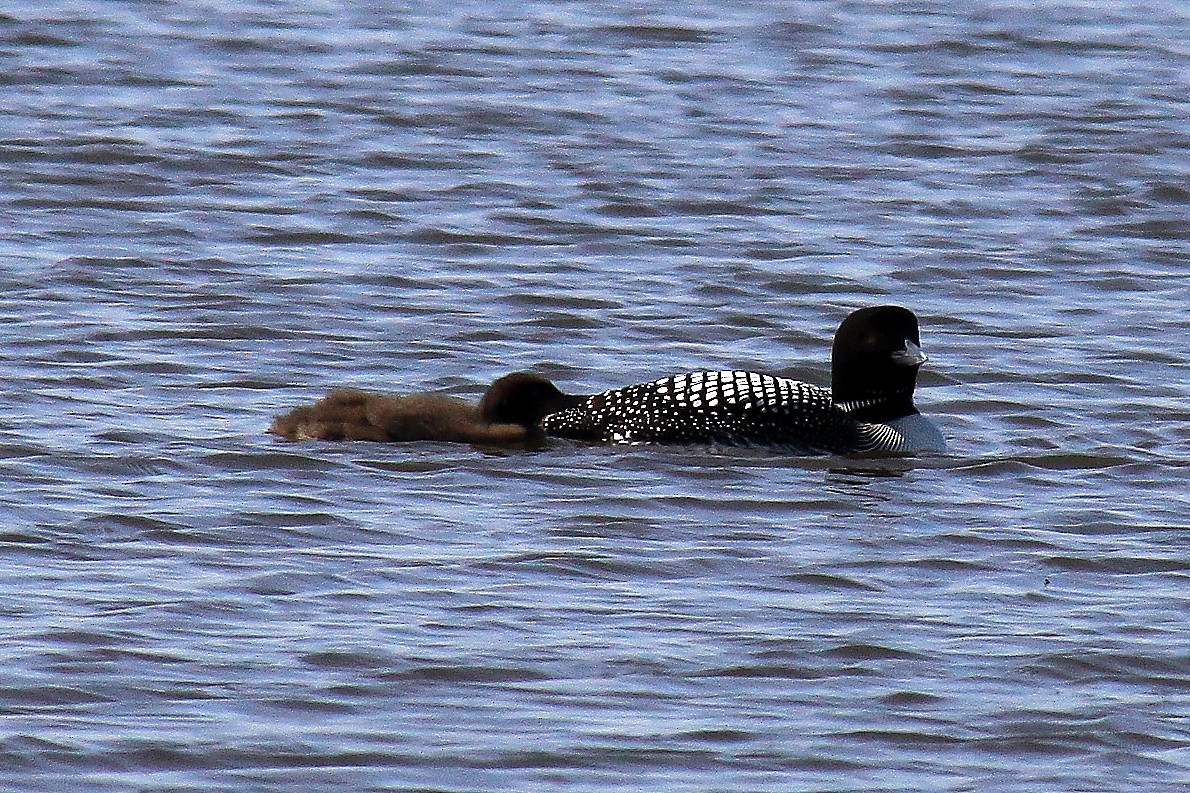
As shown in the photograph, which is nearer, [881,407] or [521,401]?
[521,401]

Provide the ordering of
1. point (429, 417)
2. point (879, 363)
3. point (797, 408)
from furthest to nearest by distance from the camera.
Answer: point (879, 363) → point (797, 408) → point (429, 417)

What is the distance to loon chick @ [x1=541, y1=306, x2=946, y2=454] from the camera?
8602 millimetres

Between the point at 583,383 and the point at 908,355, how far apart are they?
4.19 ft

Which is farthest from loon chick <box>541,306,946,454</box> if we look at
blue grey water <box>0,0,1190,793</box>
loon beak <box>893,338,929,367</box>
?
blue grey water <box>0,0,1190,793</box>

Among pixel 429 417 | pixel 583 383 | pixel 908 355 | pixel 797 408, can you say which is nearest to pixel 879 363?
pixel 908 355

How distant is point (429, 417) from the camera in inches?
334

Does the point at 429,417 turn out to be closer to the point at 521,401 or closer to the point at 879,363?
the point at 521,401

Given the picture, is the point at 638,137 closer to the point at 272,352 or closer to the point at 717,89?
the point at 717,89

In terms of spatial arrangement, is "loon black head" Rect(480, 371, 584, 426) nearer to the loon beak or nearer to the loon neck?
the loon neck

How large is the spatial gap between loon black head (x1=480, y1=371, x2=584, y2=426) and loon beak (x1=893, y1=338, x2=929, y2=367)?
982 millimetres

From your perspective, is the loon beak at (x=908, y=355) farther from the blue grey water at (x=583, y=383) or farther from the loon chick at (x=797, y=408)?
the blue grey water at (x=583, y=383)

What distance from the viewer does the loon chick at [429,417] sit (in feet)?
27.6

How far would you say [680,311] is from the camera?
A: 1074 cm

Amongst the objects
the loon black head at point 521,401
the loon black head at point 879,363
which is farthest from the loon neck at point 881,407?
the loon black head at point 521,401
